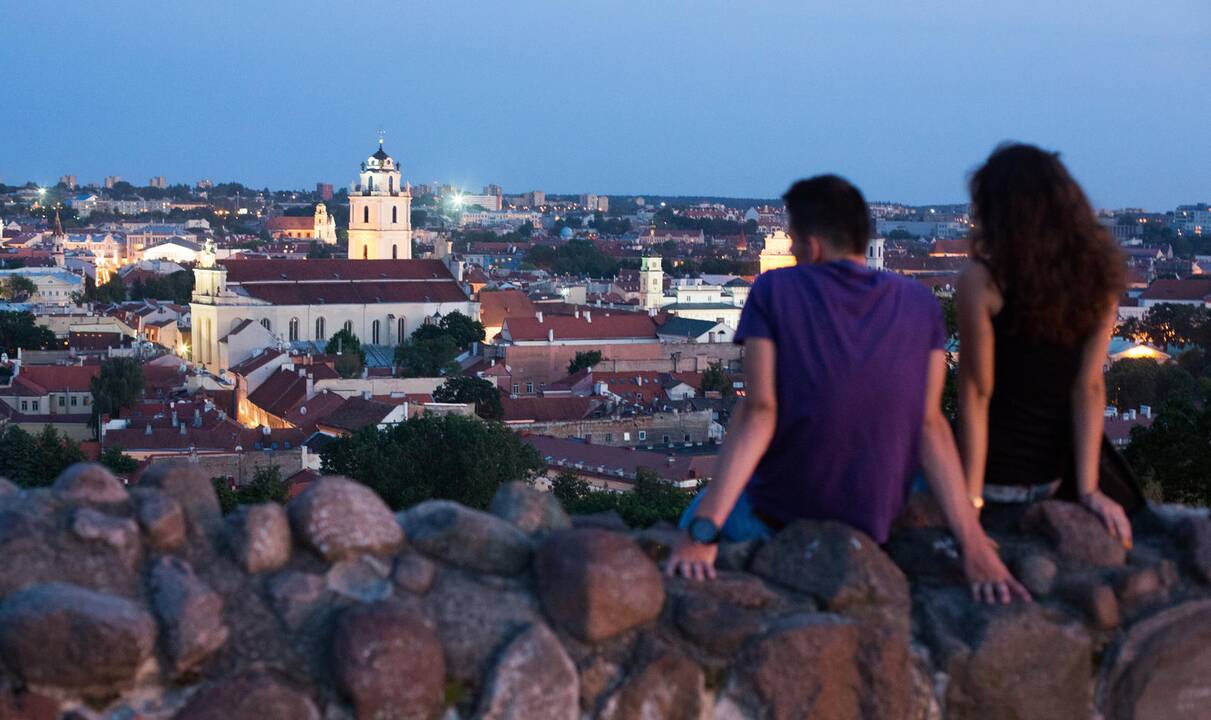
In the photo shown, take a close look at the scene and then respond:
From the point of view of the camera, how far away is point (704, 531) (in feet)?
8.62

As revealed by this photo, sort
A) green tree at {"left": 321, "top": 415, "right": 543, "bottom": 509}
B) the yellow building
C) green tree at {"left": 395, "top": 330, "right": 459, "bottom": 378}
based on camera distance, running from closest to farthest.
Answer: green tree at {"left": 321, "top": 415, "right": 543, "bottom": 509}
green tree at {"left": 395, "top": 330, "right": 459, "bottom": 378}
the yellow building

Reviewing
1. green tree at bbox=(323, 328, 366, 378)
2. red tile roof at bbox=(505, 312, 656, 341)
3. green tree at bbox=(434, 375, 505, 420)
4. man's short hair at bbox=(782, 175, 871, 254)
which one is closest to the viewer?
man's short hair at bbox=(782, 175, 871, 254)

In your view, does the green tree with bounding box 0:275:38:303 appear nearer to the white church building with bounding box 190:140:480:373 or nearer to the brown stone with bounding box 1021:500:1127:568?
the white church building with bounding box 190:140:480:373

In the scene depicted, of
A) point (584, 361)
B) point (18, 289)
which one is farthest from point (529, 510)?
point (18, 289)

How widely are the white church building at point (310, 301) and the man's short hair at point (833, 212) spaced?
4070 centimetres

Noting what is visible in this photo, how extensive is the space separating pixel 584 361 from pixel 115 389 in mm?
12664

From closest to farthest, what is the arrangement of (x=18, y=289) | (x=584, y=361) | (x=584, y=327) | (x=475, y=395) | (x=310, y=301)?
(x=475, y=395), (x=584, y=361), (x=584, y=327), (x=310, y=301), (x=18, y=289)

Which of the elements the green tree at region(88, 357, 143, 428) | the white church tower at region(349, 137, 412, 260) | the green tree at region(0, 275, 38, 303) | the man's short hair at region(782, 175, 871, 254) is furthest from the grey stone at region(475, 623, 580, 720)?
the green tree at region(0, 275, 38, 303)

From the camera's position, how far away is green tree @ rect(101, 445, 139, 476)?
22153 millimetres

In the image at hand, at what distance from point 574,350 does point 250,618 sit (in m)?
40.6

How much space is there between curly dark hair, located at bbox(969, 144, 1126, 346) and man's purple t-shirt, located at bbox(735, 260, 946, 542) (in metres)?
0.16

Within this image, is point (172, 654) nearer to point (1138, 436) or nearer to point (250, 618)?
point (250, 618)

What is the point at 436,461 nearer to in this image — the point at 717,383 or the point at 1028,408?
the point at 717,383

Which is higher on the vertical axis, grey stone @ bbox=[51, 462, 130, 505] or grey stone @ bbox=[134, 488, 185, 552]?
grey stone @ bbox=[51, 462, 130, 505]
